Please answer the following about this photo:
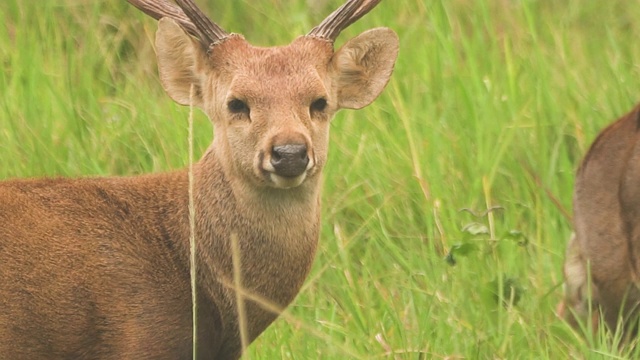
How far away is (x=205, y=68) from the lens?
5.27m

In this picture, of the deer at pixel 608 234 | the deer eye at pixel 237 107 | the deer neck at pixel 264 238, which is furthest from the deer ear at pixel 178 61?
the deer at pixel 608 234

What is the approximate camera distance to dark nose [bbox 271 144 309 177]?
185 inches

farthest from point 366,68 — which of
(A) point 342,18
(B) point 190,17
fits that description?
(B) point 190,17

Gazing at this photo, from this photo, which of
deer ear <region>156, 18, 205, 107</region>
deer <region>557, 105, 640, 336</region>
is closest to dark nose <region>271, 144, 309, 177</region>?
deer ear <region>156, 18, 205, 107</region>

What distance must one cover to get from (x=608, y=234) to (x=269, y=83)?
117 cm

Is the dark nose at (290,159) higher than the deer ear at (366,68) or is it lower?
lower

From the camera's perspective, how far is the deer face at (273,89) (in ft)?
15.8

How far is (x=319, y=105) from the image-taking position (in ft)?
16.6

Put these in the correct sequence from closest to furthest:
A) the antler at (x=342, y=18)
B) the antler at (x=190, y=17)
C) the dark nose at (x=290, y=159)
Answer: the dark nose at (x=290, y=159)
the antler at (x=190, y=17)
the antler at (x=342, y=18)

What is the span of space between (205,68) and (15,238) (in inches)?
35.0

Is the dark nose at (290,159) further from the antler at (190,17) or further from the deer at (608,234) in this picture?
the deer at (608,234)

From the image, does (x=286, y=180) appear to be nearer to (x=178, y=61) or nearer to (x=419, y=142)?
(x=178, y=61)

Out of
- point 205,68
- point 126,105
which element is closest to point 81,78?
point 126,105

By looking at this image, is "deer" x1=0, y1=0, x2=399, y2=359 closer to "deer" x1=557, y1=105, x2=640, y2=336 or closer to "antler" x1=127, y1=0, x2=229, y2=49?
"antler" x1=127, y1=0, x2=229, y2=49
